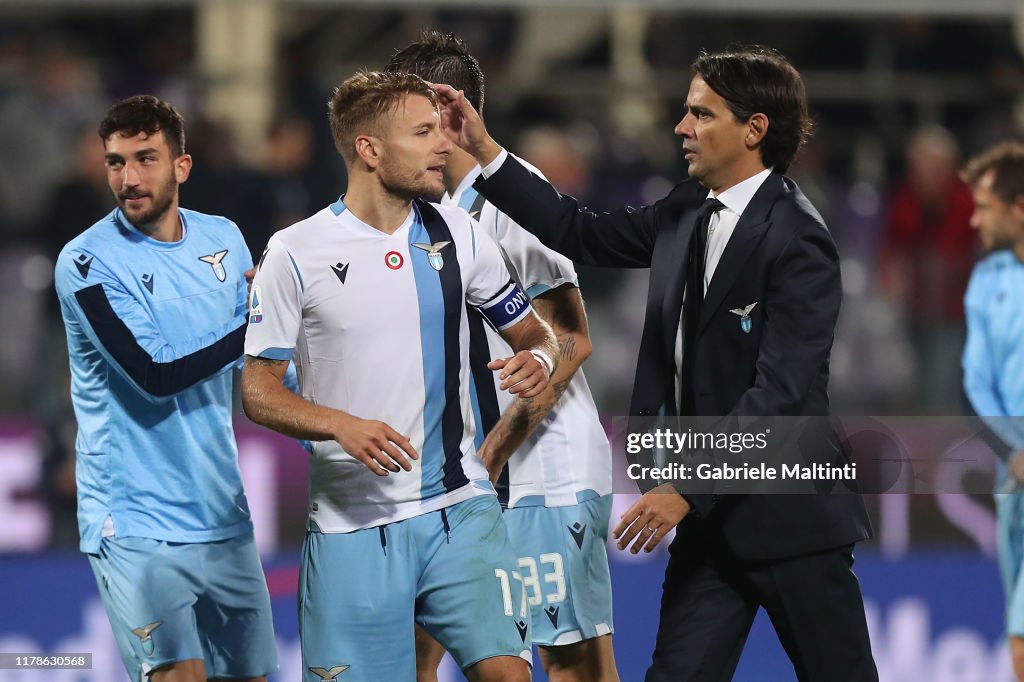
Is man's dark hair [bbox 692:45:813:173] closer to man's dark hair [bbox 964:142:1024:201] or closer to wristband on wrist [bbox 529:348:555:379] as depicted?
wristband on wrist [bbox 529:348:555:379]

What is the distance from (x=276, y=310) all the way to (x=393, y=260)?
0.35 metres

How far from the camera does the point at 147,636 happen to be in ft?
15.1

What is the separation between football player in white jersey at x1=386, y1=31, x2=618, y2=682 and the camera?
488cm

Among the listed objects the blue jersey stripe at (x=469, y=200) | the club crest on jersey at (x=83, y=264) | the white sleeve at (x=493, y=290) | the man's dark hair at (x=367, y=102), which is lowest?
the white sleeve at (x=493, y=290)

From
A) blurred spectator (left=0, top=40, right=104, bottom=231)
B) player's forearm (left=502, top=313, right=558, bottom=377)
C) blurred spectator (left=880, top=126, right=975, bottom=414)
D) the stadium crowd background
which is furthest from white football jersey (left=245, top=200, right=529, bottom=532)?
blurred spectator (left=0, top=40, right=104, bottom=231)

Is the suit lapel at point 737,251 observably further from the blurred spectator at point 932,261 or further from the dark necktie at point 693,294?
the blurred spectator at point 932,261

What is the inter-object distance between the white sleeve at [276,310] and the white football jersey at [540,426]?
3.11ft

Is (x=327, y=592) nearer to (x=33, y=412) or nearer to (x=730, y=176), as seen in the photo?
(x=730, y=176)

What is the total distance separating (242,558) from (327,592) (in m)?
0.77

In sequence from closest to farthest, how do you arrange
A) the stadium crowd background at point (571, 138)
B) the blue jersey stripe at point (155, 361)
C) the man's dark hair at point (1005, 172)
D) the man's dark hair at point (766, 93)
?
the man's dark hair at point (766, 93)
the blue jersey stripe at point (155, 361)
the man's dark hair at point (1005, 172)
the stadium crowd background at point (571, 138)

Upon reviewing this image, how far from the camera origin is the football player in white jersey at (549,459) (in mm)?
4875

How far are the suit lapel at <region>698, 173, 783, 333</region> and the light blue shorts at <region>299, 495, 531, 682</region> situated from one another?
2.92 ft

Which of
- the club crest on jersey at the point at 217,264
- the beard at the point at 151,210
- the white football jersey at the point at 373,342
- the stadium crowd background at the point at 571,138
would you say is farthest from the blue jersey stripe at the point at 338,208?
the stadium crowd background at the point at 571,138

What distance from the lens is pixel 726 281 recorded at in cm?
421
